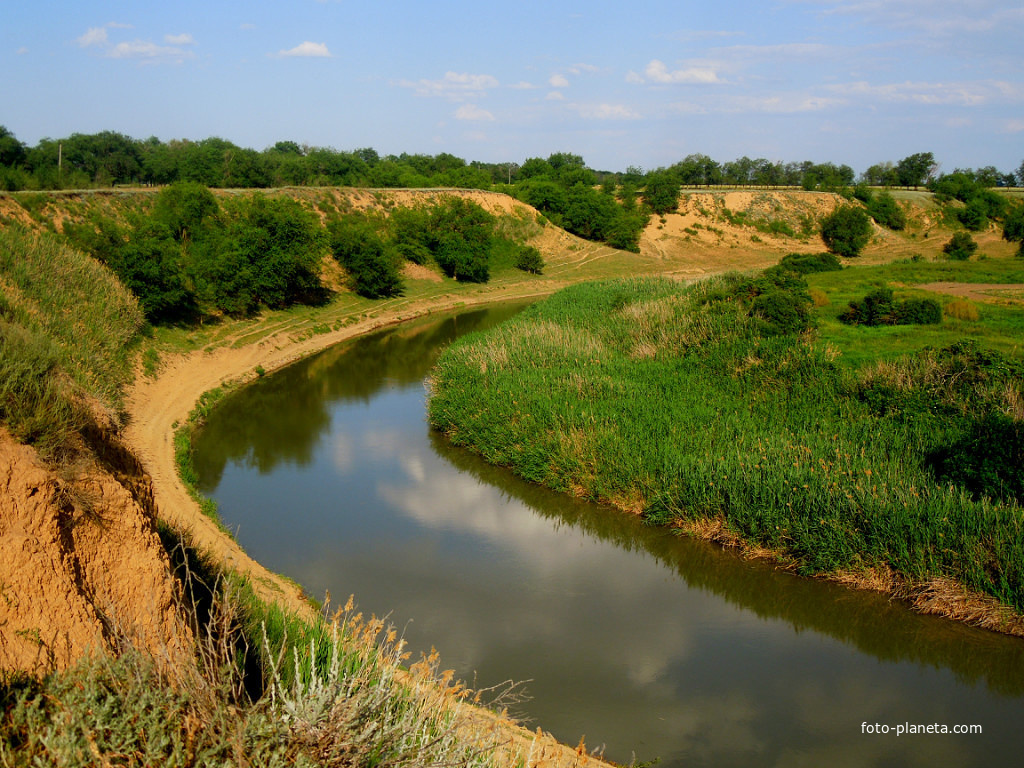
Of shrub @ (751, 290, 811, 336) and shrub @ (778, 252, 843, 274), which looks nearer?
shrub @ (751, 290, 811, 336)

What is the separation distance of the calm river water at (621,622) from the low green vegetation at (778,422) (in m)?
0.73

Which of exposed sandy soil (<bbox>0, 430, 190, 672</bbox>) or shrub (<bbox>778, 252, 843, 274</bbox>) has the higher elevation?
shrub (<bbox>778, 252, 843, 274</bbox>)

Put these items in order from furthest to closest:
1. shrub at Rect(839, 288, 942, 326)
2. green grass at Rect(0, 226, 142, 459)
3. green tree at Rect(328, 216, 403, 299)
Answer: green tree at Rect(328, 216, 403, 299) < shrub at Rect(839, 288, 942, 326) < green grass at Rect(0, 226, 142, 459)

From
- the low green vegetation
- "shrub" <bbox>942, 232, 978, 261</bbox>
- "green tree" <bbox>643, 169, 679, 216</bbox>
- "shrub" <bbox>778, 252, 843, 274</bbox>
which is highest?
"green tree" <bbox>643, 169, 679, 216</bbox>

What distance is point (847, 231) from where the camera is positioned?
54.5 m

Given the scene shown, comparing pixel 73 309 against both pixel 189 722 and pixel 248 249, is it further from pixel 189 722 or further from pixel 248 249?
pixel 189 722

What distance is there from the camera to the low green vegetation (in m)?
10.8

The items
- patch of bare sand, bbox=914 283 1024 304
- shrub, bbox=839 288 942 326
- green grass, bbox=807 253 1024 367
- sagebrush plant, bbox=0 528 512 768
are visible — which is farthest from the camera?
patch of bare sand, bbox=914 283 1024 304

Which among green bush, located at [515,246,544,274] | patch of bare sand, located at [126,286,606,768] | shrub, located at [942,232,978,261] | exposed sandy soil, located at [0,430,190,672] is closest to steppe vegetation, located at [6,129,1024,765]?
exposed sandy soil, located at [0,430,190,672]

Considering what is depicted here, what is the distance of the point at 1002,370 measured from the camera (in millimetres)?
13648

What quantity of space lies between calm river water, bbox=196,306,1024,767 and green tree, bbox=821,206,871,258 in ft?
152

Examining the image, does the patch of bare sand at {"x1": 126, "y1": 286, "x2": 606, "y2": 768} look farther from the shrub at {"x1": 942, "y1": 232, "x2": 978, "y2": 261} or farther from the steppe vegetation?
the shrub at {"x1": 942, "y1": 232, "x2": 978, "y2": 261}

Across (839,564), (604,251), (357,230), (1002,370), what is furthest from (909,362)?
(604,251)

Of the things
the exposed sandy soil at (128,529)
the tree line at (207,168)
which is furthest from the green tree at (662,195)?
the exposed sandy soil at (128,529)
